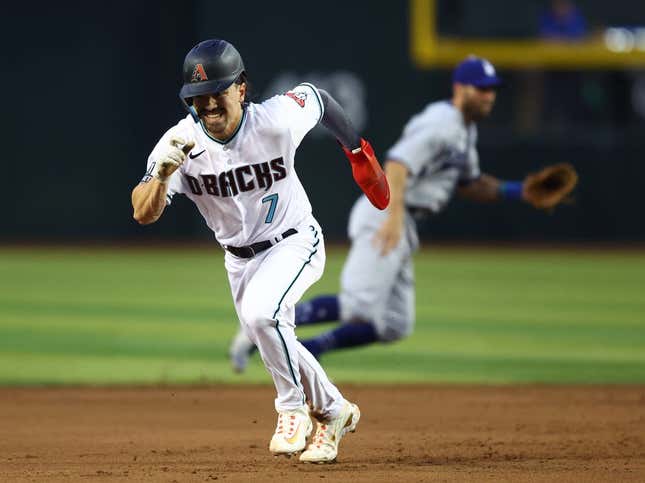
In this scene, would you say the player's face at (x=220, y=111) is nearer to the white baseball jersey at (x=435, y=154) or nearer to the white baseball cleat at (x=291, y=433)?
the white baseball cleat at (x=291, y=433)

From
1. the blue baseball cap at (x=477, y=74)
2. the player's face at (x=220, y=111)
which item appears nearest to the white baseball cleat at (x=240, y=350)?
the blue baseball cap at (x=477, y=74)

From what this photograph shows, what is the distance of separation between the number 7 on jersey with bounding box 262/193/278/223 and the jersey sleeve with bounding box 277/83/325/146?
0.73 ft

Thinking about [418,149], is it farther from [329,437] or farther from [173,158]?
[173,158]

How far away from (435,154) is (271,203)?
231 cm

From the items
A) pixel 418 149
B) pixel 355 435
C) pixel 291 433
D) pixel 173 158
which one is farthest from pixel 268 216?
pixel 418 149

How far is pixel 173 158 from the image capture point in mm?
4227

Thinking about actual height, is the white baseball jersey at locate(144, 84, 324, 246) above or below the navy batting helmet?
below

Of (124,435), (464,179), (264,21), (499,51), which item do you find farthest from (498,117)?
(124,435)

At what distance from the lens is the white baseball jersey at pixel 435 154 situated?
22.4ft

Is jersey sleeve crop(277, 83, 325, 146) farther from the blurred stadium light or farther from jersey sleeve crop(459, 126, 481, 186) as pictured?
the blurred stadium light

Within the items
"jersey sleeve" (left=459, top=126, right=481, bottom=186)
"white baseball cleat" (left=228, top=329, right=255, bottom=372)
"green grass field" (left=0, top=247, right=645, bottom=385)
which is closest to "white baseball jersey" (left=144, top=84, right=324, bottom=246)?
"jersey sleeve" (left=459, top=126, right=481, bottom=186)

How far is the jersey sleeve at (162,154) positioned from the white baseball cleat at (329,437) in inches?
42.7

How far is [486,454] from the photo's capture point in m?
5.14

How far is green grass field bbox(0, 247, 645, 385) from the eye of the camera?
26.1 ft
